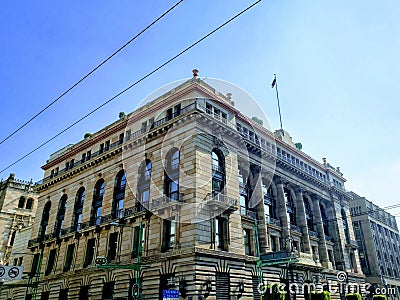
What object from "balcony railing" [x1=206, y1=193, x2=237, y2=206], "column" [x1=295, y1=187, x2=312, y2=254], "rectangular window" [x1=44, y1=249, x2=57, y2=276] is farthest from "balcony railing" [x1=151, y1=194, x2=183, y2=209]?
"column" [x1=295, y1=187, x2=312, y2=254]

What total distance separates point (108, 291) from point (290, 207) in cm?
2440

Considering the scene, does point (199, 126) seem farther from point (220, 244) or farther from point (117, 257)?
point (117, 257)

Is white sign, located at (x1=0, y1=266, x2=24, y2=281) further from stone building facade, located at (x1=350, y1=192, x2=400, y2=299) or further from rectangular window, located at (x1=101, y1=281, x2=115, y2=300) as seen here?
stone building facade, located at (x1=350, y1=192, x2=400, y2=299)

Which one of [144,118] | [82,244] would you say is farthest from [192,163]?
[82,244]

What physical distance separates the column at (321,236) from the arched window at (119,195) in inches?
1073

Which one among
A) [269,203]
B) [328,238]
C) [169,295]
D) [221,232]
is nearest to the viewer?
[169,295]

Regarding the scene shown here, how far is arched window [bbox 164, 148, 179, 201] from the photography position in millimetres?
30969

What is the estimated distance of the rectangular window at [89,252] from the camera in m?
35.8

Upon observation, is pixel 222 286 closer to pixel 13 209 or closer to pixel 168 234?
pixel 168 234

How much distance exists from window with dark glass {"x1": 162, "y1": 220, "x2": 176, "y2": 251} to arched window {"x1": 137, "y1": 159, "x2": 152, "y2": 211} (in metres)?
3.42

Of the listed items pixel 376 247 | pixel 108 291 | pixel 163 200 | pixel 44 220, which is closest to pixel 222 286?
pixel 163 200

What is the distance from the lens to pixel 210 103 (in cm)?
3434

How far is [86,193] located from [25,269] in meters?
14.3

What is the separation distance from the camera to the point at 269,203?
1560 inches
